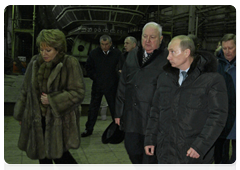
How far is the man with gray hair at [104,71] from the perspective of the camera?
5.59 meters

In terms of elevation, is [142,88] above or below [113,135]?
above

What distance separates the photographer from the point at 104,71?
5.61m

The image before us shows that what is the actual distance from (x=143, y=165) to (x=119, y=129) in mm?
605

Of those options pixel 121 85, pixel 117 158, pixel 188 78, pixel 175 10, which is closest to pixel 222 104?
pixel 188 78

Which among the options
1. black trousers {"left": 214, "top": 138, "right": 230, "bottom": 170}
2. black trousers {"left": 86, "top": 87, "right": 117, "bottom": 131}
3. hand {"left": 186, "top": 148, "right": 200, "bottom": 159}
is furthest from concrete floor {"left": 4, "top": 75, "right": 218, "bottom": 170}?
hand {"left": 186, "top": 148, "right": 200, "bottom": 159}

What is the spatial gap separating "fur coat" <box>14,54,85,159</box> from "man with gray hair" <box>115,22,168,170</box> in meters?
0.61

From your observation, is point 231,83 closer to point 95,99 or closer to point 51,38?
point 51,38

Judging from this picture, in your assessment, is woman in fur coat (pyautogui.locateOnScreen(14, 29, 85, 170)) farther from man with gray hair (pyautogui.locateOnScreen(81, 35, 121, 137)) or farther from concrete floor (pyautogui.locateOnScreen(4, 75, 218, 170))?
man with gray hair (pyautogui.locateOnScreen(81, 35, 121, 137))

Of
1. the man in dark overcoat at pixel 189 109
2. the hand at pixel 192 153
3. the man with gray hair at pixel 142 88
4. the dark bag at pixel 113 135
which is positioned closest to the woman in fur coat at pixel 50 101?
the man with gray hair at pixel 142 88

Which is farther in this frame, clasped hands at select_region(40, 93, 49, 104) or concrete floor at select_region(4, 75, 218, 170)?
concrete floor at select_region(4, 75, 218, 170)

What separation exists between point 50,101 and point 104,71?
293 cm

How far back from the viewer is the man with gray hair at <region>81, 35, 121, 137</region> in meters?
5.59

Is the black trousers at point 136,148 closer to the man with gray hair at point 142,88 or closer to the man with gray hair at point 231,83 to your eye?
the man with gray hair at point 142,88

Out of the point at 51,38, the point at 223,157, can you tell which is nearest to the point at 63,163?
the point at 51,38
